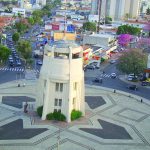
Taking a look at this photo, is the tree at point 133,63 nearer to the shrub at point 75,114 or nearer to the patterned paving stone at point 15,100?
the patterned paving stone at point 15,100

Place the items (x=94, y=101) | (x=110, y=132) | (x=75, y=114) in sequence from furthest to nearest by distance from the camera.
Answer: (x=94, y=101), (x=75, y=114), (x=110, y=132)

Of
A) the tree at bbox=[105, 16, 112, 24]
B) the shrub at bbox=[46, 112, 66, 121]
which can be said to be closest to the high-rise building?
the tree at bbox=[105, 16, 112, 24]

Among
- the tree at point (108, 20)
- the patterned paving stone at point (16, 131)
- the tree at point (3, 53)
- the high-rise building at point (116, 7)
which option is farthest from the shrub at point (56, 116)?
the high-rise building at point (116, 7)

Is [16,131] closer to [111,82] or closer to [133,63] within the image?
[111,82]

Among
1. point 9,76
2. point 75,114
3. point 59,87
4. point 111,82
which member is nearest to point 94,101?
point 75,114

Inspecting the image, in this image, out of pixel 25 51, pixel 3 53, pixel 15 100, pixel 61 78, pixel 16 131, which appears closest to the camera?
pixel 16 131

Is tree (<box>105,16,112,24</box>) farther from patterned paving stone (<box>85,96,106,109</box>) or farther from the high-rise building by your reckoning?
patterned paving stone (<box>85,96,106,109</box>)
